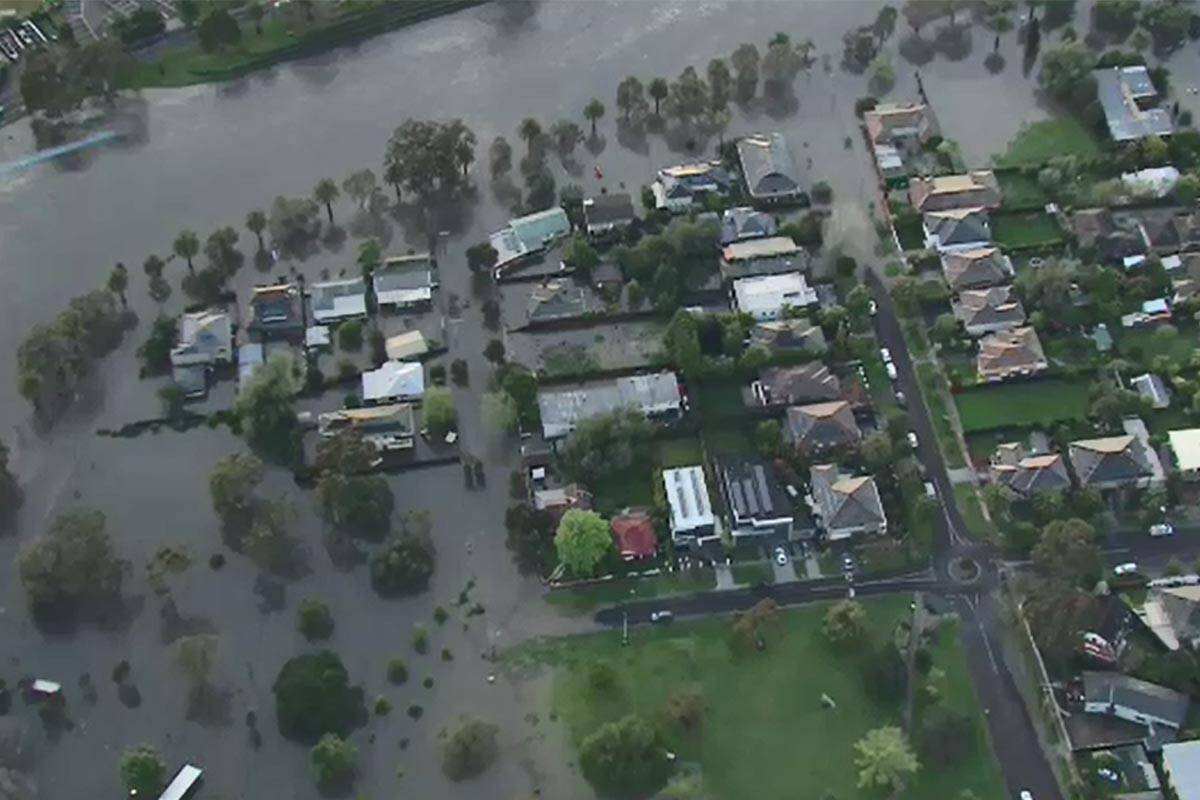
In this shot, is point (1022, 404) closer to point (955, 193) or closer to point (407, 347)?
point (955, 193)

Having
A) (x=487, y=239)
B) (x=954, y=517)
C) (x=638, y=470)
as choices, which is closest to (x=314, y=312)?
(x=487, y=239)

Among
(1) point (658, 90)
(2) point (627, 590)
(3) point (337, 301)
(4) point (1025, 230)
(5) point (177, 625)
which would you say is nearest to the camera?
(5) point (177, 625)

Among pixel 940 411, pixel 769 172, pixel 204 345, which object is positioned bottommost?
pixel 940 411

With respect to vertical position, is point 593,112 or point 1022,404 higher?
point 593,112

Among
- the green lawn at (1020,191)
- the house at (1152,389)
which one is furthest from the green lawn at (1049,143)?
the house at (1152,389)

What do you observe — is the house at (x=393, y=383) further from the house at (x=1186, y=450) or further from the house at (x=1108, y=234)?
the house at (x=1186, y=450)

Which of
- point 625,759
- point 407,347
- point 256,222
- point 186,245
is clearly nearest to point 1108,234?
point 407,347
